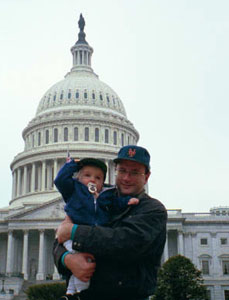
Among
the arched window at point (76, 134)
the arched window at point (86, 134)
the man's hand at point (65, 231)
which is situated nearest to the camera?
the man's hand at point (65, 231)

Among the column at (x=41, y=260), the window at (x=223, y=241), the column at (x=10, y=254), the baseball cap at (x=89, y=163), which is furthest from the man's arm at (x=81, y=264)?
the window at (x=223, y=241)

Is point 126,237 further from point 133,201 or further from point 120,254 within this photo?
point 133,201

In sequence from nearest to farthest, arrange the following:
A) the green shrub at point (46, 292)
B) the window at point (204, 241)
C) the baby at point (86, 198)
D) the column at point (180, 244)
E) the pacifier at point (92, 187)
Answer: the baby at point (86, 198) → the pacifier at point (92, 187) → the green shrub at point (46, 292) → the column at point (180, 244) → the window at point (204, 241)

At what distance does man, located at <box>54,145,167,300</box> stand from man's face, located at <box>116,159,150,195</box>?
1.61 feet

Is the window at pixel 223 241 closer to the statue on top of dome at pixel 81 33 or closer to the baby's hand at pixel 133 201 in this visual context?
the statue on top of dome at pixel 81 33

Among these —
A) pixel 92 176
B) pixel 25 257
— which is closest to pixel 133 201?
pixel 92 176

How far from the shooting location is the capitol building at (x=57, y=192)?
80.9m

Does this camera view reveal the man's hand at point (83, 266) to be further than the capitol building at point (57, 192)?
No

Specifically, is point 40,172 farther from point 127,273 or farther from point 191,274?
point 127,273

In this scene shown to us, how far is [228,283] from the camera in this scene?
270ft

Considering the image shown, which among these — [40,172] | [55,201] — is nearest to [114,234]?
[55,201]

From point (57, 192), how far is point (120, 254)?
299 feet

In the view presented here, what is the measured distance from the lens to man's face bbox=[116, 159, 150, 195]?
6.71 meters

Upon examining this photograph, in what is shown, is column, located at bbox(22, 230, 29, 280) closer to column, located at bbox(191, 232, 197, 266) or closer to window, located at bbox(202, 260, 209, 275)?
column, located at bbox(191, 232, 197, 266)
